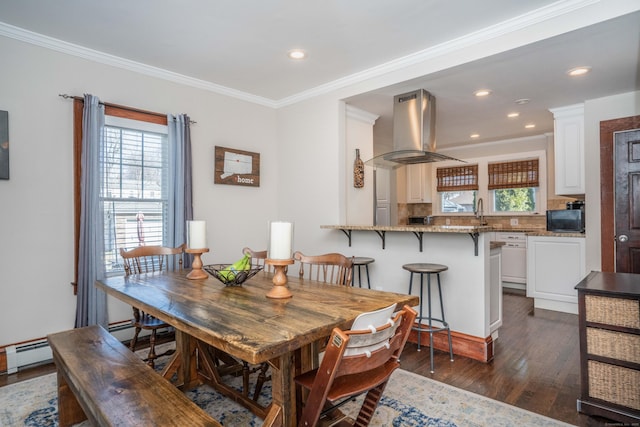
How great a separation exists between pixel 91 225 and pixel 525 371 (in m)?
3.68

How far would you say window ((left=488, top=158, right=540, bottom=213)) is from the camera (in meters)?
5.97

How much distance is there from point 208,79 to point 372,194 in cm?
236

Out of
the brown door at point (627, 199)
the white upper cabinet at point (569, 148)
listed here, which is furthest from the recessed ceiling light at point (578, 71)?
the white upper cabinet at point (569, 148)

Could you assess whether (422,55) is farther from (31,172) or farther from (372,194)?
(31,172)

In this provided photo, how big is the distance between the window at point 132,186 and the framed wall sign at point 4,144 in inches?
25.3

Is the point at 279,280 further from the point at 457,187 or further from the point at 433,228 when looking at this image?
the point at 457,187

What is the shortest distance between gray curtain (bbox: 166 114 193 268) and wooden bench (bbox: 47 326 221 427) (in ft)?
4.77

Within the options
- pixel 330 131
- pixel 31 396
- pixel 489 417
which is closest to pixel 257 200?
pixel 330 131

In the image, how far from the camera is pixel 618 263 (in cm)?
372

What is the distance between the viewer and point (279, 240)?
72.0 inches

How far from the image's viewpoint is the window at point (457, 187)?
6.65 metres

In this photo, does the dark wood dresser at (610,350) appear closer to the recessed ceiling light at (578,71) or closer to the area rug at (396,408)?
the area rug at (396,408)

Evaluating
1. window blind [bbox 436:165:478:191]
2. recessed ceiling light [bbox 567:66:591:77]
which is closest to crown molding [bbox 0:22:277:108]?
recessed ceiling light [bbox 567:66:591:77]

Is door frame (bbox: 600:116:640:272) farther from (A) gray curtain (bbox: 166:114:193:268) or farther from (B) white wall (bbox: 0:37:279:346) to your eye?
(B) white wall (bbox: 0:37:279:346)
